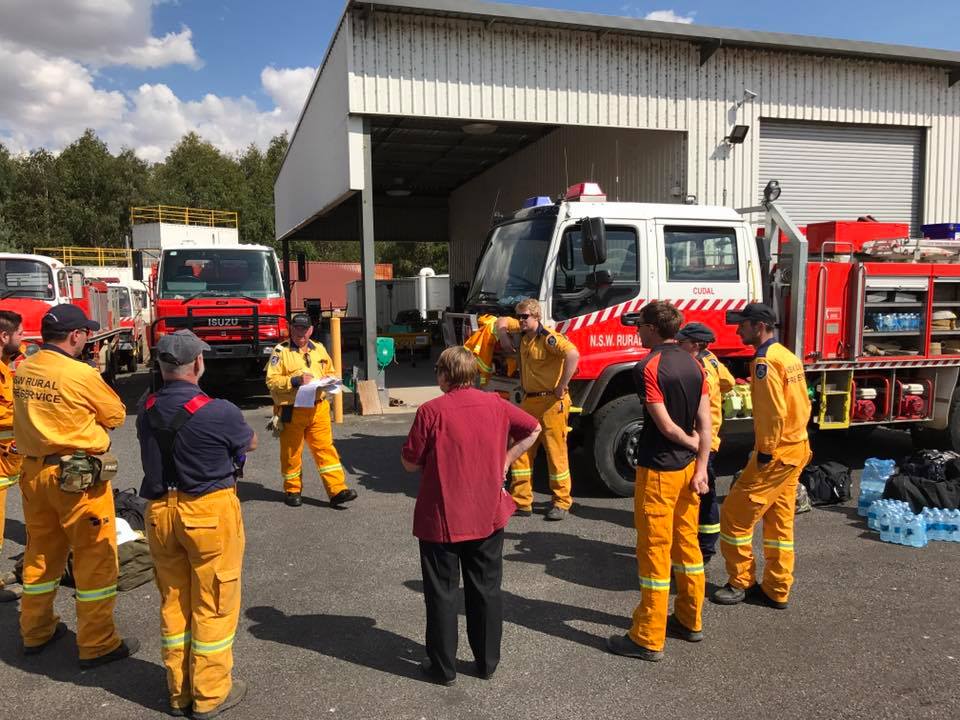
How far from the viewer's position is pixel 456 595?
3383mm

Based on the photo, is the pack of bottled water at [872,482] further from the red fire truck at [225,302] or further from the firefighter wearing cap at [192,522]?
the red fire truck at [225,302]

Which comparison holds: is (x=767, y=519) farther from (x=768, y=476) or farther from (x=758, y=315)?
(x=758, y=315)

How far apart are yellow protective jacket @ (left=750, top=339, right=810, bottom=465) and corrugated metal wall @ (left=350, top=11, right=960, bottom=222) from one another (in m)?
7.80

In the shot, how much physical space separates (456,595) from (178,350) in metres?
1.68

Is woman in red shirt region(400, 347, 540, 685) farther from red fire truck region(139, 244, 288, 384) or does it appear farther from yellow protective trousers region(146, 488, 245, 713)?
red fire truck region(139, 244, 288, 384)

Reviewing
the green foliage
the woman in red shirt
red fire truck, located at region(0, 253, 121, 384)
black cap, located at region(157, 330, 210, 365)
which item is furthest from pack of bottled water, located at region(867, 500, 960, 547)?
the green foliage

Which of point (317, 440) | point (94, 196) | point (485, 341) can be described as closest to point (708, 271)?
point (485, 341)

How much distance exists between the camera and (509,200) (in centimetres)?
1878

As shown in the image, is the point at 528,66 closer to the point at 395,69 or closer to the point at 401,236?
the point at 395,69

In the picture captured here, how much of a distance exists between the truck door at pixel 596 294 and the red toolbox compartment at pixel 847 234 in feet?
6.69

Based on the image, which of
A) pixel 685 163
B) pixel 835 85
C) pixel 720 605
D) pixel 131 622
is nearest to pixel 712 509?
pixel 720 605

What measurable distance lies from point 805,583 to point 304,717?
127 inches

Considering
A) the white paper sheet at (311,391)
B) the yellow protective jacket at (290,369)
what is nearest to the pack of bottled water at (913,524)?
the white paper sheet at (311,391)

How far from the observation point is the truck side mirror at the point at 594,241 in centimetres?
577
